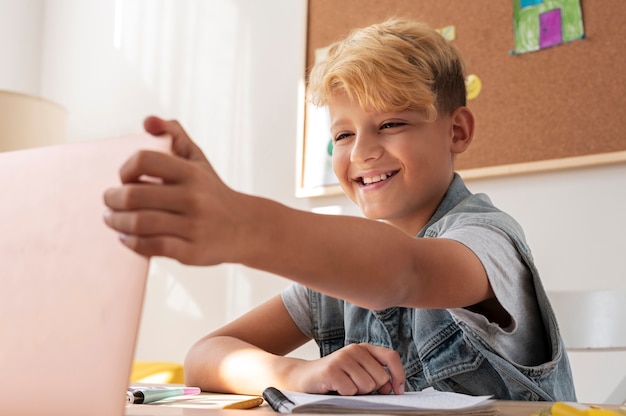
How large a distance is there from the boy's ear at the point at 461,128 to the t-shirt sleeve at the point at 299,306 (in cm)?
32

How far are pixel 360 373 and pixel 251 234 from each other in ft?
1.10

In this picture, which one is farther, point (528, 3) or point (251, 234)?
point (528, 3)

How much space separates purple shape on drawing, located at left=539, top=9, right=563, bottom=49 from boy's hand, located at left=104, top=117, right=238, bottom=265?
5.29 ft

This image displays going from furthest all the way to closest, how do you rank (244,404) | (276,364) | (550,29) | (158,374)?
1. (158,374)
2. (550,29)
3. (276,364)
4. (244,404)

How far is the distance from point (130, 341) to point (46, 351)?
0.22 feet

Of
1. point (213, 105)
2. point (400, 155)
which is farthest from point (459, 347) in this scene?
point (213, 105)

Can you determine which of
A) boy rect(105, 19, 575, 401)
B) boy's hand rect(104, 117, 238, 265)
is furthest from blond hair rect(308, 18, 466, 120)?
boy's hand rect(104, 117, 238, 265)

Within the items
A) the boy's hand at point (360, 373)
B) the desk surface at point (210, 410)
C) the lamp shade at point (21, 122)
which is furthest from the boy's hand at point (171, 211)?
the lamp shade at point (21, 122)

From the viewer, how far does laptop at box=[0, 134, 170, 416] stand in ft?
1.40

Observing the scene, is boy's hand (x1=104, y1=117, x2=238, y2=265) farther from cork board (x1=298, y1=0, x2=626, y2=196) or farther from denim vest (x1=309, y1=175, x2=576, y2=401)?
cork board (x1=298, y1=0, x2=626, y2=196)

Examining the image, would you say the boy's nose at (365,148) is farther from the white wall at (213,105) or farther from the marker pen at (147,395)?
the white wall at (213,105)

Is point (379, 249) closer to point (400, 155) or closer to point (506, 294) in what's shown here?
point (506, 294)

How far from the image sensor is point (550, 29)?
184 cm

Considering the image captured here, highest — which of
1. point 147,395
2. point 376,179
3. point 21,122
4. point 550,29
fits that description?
point 550,29
